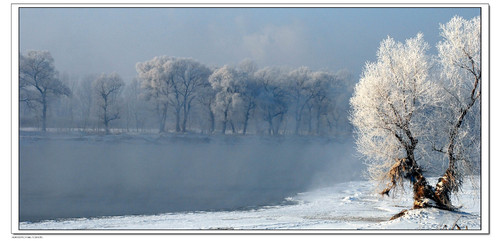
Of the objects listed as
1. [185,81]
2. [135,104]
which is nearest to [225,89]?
[185,81]

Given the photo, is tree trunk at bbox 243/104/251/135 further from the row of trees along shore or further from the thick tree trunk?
the thick tree trunk

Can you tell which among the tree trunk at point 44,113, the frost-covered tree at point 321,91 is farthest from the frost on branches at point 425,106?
the tree trunk at point 44,113

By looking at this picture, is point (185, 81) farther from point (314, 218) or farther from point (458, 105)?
point (458, 105)

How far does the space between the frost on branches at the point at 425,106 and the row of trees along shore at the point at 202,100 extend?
1295 cm

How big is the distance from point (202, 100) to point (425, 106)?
22.6m

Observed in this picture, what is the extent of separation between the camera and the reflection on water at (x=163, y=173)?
52.9 feet

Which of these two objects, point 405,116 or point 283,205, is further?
point 283,205

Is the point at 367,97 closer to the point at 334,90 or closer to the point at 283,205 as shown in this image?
the point at 283,205

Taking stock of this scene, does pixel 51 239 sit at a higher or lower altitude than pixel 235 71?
lower

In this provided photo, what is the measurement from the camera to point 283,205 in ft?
52.5

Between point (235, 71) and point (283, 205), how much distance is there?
676 inches

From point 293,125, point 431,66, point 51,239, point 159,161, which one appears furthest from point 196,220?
point 293,125
